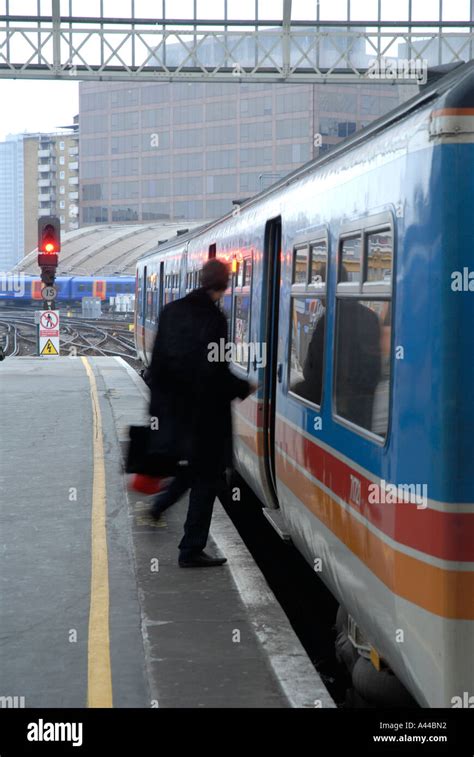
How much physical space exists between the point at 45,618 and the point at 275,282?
3.45 m

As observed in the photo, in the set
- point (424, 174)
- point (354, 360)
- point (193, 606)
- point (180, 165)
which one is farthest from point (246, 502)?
point (180, 165)

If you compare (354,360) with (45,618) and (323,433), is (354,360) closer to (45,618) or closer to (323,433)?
(323,433)

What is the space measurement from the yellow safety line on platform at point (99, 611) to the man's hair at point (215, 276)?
6.54ft

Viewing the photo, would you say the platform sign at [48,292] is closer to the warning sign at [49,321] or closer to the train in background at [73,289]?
the warning sign at [49,321]

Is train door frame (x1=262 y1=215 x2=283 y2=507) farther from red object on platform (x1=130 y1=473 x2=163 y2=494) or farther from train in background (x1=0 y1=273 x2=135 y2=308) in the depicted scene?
train in background (x1=0 y1=273 x2=135 y2=308)

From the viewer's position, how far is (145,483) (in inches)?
284

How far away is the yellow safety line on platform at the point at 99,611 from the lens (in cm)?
550

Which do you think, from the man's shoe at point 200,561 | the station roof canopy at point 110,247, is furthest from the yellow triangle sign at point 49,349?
the station roof canopy at point 110,247

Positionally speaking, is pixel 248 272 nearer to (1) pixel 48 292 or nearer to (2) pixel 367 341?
(2) pixel 367 341

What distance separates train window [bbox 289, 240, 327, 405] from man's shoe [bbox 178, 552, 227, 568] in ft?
4.20

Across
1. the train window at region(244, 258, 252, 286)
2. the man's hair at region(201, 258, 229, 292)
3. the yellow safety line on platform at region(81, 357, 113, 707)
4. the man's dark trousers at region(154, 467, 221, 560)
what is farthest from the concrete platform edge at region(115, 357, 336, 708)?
the train window at region(244, 258, 252, 286)

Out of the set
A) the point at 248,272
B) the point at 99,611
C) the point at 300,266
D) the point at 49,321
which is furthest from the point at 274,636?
the point at 49,321

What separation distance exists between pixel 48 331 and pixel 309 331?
746 inches

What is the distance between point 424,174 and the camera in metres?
4.30
